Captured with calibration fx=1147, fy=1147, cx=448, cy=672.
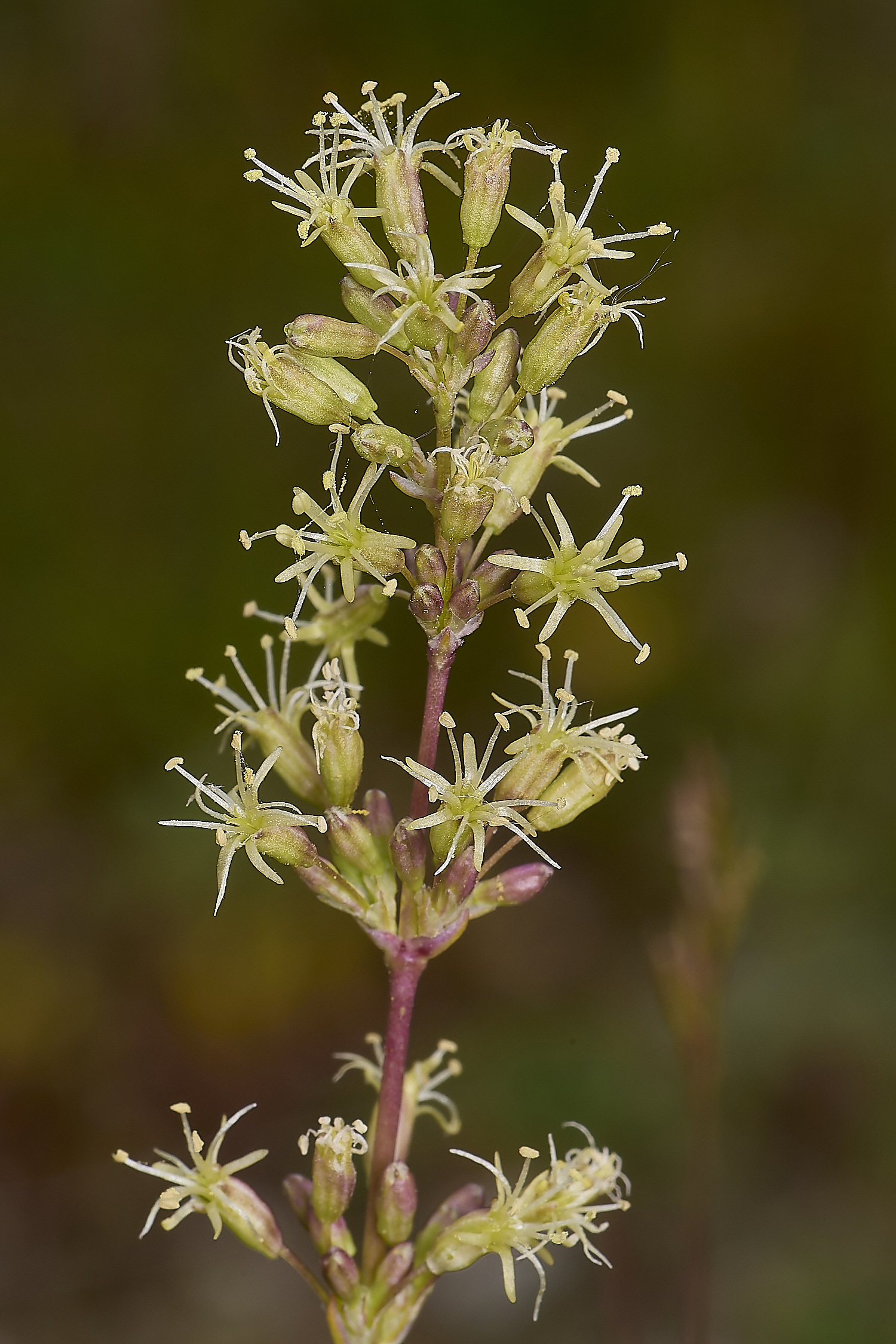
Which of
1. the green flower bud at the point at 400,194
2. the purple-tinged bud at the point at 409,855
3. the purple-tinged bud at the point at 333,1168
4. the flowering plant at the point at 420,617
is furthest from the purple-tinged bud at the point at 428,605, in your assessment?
the purple-tinged bud at the point at 333,1168

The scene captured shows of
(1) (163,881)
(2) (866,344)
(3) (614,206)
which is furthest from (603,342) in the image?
(1) (163,881)

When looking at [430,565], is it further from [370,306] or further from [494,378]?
[370,306]

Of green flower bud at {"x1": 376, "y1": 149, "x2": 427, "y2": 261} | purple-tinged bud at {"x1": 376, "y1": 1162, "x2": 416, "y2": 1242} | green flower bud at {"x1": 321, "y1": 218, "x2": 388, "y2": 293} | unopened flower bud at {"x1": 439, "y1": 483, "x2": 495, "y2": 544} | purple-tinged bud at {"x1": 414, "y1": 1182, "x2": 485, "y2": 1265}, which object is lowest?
purple-tinged bud at {"x1": 414, "y1": 1182, "x2": 485, "y2": 1265}

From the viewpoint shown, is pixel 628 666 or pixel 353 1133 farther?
pixel 628 666

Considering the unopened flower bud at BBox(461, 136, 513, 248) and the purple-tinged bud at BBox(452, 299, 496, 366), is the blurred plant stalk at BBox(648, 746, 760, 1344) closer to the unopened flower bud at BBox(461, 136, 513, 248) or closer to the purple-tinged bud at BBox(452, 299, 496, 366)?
the purple-tinged bud at BBox(452, 299, 496, 366)

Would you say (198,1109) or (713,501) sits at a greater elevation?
(713,501)

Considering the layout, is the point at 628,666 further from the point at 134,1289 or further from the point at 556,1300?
the point at 134,1289

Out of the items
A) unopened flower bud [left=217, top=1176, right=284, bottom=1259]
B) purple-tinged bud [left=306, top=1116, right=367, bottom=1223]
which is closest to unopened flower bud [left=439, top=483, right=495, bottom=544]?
purple-tinged bud [left=306, top=1116, right=367, bottom=1223]
